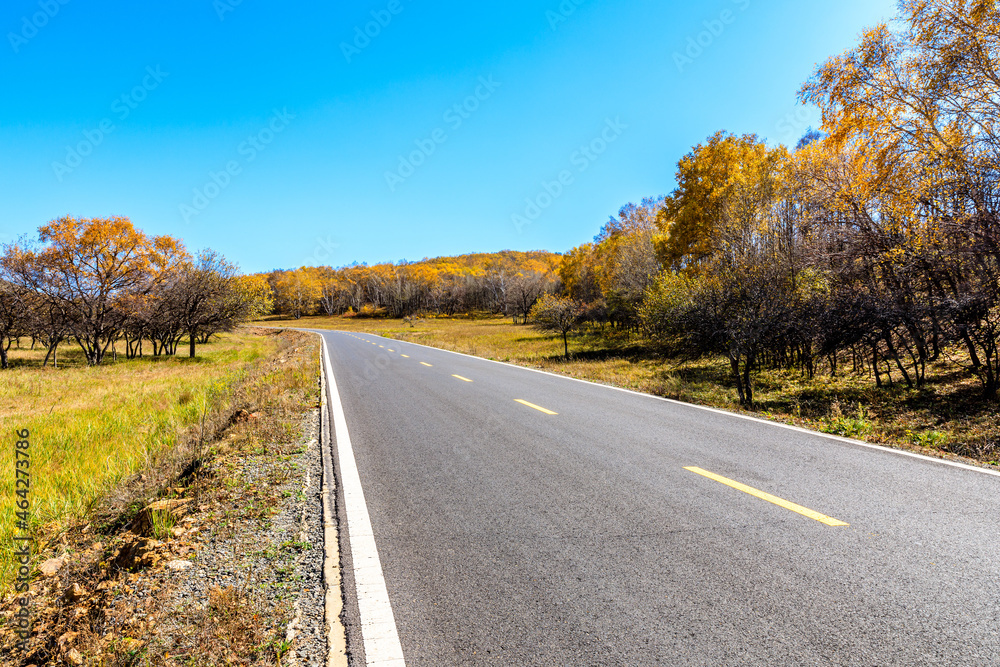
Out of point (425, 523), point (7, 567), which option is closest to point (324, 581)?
point (425, 523)

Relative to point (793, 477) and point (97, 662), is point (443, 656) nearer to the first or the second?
point (97, 662)

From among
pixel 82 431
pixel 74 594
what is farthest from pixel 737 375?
pixel 82 431

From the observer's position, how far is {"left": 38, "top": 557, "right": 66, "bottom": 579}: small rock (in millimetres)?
3723

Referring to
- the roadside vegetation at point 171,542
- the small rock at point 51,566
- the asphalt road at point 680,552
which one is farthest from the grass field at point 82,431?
the asphalt road at point 680,552

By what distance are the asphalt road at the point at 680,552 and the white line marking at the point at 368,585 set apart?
47 millimetres

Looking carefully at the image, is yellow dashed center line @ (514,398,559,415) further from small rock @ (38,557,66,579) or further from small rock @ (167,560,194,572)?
small rock @ (38,557,66,579)

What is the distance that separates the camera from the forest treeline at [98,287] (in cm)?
2838

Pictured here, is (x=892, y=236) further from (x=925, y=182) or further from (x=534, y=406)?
(x=534, y=406)

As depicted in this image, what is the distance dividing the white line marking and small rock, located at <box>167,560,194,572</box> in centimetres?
114

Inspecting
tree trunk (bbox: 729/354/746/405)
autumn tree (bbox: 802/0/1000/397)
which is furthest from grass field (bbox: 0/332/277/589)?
autumn tree (bbox: 802/0/1000/397)

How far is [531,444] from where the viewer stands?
646 cm

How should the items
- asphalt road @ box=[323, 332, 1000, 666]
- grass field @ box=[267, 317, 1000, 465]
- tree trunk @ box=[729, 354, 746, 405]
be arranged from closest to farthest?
asphalt road @ box=[323, 332, 1000, 666]
grass field @ box=[267, 317, 1000, 465]
tree trunk @ box=[729, 354, 746, 405]

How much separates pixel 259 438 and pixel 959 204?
14.1 m

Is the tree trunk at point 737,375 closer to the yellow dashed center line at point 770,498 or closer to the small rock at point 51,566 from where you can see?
the yellow dashed center line at point 770,498
